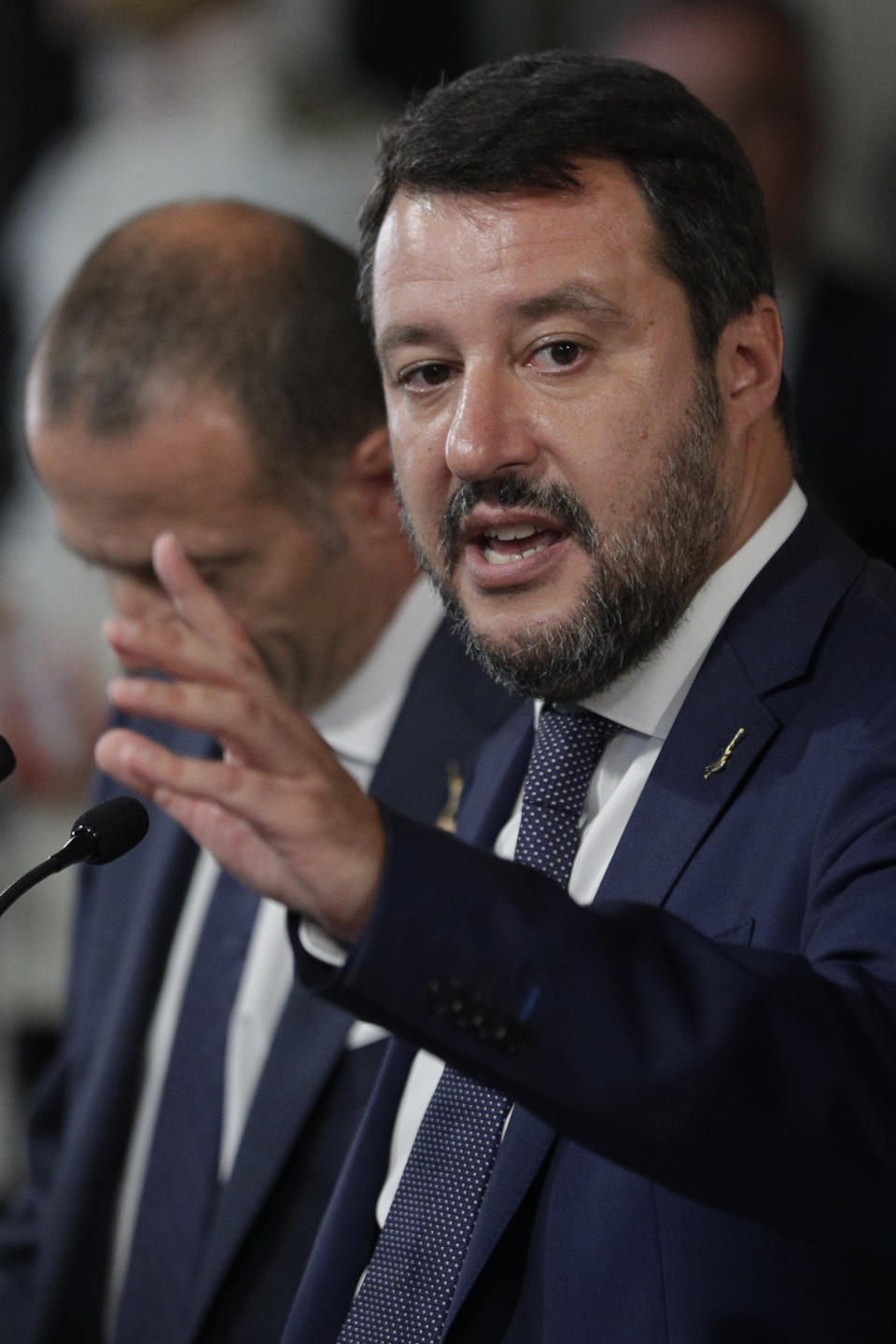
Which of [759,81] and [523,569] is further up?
[759,81]

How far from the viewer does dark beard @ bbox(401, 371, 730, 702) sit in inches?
54.3

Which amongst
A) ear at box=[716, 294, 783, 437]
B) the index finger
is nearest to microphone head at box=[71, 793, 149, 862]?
the index finger

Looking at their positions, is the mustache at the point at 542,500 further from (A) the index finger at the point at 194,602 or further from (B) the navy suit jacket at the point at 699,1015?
(A) the index finger at the point at 194,602

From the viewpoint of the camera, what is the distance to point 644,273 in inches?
53.7

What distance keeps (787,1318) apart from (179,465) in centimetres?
108

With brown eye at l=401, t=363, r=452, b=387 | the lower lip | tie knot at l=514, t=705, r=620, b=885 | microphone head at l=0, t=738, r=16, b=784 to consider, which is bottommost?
tie knot at l=514, t=705, r=620, b=885

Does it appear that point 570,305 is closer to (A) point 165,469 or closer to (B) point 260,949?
(A) point 165,469

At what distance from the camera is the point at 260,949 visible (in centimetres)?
195

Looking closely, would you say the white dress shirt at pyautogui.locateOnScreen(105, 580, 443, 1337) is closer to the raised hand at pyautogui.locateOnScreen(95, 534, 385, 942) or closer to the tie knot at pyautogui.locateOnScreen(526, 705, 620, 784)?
the tie knot at pyautogui.locateOnScreen(526, 705, 620, 784)

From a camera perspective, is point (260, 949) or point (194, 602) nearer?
point (194, 602)

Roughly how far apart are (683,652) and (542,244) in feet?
1.10

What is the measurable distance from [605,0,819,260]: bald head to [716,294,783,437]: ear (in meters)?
1.62

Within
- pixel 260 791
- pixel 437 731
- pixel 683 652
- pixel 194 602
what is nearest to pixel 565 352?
pixel 683 652

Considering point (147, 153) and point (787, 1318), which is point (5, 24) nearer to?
point (147, 153)
